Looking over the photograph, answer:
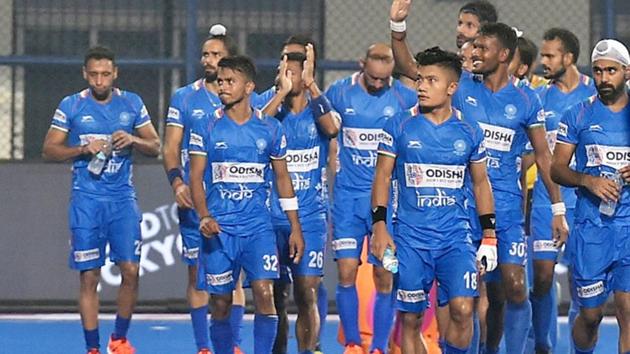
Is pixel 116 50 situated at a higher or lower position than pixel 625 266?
higher

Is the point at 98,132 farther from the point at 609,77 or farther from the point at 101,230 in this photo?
the point at 609,77

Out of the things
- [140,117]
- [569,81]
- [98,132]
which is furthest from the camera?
[140,117]

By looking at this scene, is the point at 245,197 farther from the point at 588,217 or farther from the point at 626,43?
the point at 626,43

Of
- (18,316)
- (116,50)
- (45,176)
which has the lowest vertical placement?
(18,316)

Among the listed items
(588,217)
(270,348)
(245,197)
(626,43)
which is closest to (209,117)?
(245,197)

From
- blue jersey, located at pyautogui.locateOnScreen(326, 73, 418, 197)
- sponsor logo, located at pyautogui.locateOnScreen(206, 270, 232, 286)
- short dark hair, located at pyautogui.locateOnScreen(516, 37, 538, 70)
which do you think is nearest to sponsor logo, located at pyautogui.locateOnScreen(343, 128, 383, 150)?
blue jersey, located at pyautogui.locateOnScreen(326, 73, 418, 197)

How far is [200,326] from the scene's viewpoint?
1366 centimetres

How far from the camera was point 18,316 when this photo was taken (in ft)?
54.5

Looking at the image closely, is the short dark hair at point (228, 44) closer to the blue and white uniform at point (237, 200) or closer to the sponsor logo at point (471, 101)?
the blue and white uniform at point (237, 200)

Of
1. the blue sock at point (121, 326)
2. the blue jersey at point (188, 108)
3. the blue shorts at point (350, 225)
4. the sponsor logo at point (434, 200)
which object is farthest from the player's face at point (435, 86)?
the blue sock at point (121, 326)

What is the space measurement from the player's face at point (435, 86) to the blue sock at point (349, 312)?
→ 2.20m

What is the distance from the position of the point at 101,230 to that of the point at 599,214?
4.34 metres

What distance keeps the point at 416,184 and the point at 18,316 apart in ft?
21.4

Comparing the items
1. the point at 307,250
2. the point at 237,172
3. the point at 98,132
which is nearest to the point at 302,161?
the point at 307,250
